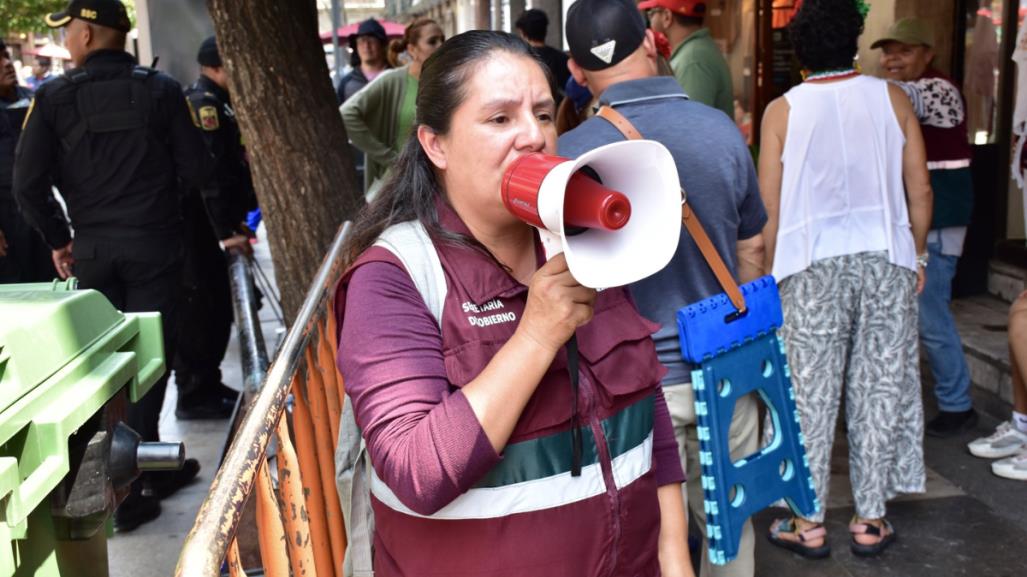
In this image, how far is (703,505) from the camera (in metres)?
3.21

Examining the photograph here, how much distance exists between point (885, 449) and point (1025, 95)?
6.94 feet

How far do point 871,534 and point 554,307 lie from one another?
2973mm

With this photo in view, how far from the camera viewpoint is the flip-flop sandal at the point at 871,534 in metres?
4.12

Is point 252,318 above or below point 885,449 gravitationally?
above

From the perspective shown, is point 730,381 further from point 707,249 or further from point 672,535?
point 672,535

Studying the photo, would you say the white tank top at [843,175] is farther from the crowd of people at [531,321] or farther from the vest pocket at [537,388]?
the vest pocket at [537,388]

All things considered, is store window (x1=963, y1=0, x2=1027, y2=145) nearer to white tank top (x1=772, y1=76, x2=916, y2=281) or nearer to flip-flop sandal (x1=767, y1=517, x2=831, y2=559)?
white tank top (x1=772, y1=76, x2=916, y2=281)

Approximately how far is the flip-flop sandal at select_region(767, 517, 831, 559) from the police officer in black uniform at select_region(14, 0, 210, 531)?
2.72 metres

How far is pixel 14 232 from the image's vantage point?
22.0ft

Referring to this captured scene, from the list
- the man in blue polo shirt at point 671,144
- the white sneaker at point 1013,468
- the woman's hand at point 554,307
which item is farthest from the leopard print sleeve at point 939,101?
the woman's hand at point 554,307

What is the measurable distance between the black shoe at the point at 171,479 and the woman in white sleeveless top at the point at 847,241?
112 inches

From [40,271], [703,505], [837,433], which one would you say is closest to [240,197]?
[40,271]

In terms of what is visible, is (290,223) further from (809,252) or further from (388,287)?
(388,287)

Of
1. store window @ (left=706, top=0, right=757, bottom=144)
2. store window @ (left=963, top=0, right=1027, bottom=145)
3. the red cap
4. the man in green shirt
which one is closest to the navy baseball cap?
the man in green shirt
